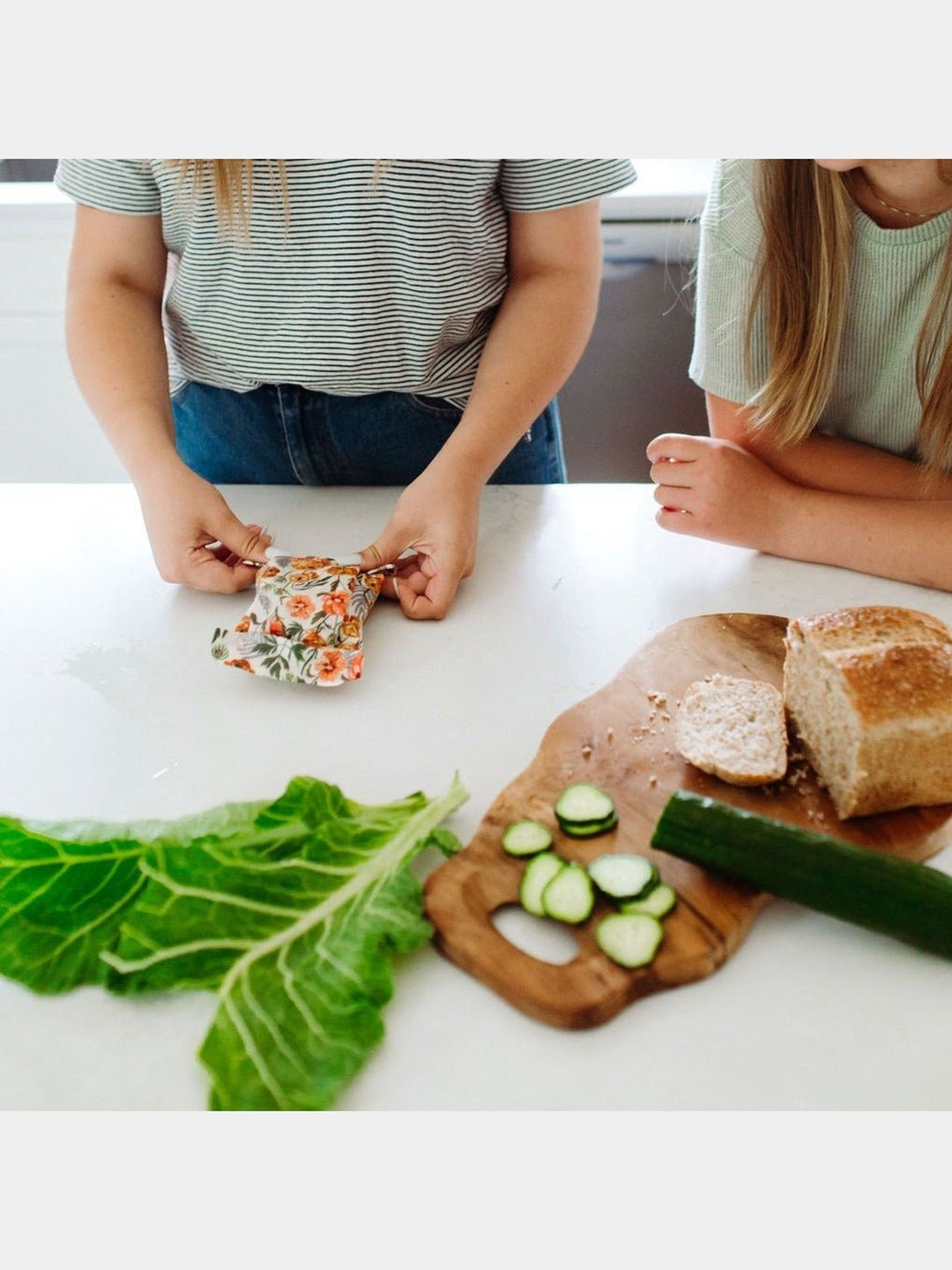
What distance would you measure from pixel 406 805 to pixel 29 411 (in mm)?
1931

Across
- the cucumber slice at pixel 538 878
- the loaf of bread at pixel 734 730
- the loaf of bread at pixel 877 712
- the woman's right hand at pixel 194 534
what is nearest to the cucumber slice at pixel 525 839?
the cucumber slice at pixel 538 878

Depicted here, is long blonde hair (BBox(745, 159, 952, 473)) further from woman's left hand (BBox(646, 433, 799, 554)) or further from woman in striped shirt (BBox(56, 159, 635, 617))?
woman in striped shirt (BBox(56, 159, 635, 617))

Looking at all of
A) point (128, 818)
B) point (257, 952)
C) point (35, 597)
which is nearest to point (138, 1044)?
point (257, 952)

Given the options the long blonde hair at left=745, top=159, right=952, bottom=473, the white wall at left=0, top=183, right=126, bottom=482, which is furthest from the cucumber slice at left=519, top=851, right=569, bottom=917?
the white wall at left=0, top=183, right=126, bottom=482

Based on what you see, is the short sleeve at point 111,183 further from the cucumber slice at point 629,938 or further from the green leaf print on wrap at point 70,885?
the cucumber slice at point 629,938

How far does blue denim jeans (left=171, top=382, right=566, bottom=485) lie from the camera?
140cm

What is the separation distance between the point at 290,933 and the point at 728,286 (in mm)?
941

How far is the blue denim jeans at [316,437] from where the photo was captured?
1.40 metres

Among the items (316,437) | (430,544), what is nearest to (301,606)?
(430,544)

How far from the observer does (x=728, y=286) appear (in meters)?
1.30

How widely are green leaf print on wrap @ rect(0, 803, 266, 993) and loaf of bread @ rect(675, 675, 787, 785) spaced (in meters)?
0.40

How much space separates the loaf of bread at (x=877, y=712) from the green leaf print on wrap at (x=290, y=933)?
35 centimetres

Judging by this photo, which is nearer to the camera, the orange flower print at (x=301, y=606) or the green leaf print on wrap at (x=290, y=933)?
the green leaf print on wrap at (x=290, y=933)

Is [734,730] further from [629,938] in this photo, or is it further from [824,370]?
[824,370]
